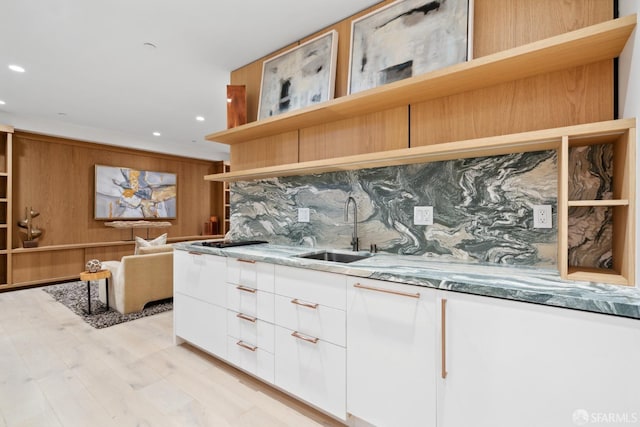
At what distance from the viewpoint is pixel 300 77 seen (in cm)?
247

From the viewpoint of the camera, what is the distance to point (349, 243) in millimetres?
2311

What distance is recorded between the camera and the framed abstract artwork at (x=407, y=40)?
176 cm

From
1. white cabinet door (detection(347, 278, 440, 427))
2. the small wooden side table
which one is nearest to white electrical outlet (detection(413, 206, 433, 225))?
white cabinet door (detection(347, 278, 440, 427))

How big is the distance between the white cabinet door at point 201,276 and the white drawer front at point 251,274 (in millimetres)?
97

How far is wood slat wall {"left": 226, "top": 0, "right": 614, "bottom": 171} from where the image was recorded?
1456mm

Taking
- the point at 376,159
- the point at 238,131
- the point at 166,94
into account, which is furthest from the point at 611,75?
the point at 166,94

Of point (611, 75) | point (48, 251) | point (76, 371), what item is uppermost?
point (611, 75)

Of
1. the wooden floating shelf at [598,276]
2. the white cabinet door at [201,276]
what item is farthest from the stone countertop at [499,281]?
the white cabinet door at [201,276]

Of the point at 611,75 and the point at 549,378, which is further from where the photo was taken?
the point at 611,75

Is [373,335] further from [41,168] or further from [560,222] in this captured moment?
[41,168]

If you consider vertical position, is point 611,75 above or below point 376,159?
above

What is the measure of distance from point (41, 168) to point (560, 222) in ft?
21.7

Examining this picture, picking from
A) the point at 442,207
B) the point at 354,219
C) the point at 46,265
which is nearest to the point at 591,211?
the point at 442,207

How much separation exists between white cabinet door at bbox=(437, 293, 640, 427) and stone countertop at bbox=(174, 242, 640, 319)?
0.13 ft
